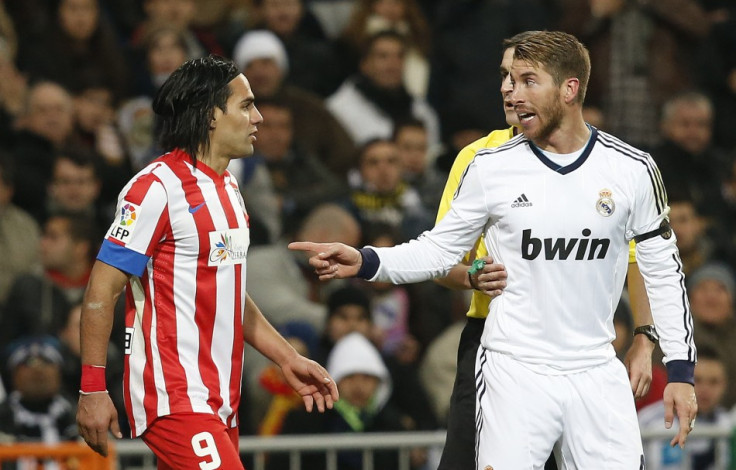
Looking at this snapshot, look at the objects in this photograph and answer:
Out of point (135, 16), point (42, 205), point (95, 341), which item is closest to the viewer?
point (95, 341)

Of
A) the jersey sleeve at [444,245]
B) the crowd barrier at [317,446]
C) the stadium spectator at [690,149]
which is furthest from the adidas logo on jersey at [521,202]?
the stadium spectator at [690,149]

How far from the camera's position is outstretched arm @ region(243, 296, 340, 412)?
19.6 ft

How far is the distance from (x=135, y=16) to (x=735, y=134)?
5.03 meters

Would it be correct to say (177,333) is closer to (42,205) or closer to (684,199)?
(42,205)

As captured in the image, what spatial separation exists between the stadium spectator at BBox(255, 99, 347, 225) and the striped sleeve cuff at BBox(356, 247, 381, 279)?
15.5ft

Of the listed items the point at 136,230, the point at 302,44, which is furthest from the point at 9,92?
the point at 136,230

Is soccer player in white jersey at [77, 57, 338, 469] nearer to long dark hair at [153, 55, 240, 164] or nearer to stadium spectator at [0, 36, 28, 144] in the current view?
long dark hair at [153, 55, 240, 164]

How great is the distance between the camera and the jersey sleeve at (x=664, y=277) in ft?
18.8

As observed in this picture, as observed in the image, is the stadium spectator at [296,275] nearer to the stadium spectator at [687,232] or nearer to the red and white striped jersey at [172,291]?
the stadium spectator at [687,232]

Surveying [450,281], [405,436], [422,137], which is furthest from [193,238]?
[422,137]

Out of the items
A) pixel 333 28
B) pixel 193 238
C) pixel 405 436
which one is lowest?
pixel 405 436

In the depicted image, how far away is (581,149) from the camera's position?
5723mm

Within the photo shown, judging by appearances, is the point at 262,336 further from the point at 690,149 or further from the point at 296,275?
the point at 690,149

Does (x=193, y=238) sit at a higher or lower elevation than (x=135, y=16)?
lower
